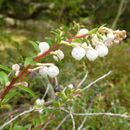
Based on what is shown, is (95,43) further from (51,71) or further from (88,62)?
(88,62)

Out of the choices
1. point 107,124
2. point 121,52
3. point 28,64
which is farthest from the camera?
point 121,52

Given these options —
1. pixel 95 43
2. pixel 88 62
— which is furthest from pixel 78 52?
pixel 88 62

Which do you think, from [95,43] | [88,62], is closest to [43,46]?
[95,43]

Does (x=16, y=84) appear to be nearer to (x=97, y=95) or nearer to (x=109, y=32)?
(x=109, y=32)

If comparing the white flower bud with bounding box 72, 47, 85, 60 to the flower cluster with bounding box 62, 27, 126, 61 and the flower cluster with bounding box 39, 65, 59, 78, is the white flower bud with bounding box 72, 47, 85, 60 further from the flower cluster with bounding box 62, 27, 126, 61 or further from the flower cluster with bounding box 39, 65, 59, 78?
the flower cluster with bounding box 39, 65, 59, 78

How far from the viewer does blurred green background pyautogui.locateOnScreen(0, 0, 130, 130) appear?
162cm

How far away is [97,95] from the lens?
69.3 inches

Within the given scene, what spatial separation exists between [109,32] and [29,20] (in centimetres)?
722

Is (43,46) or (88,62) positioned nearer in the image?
(43,46)

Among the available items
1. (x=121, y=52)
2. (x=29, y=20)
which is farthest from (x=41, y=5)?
(x=121, y=52)

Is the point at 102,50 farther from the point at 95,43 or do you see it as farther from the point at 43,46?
the point at 43,46

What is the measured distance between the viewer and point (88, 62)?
1529 millimetres

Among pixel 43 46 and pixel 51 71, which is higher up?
pixel 43 46

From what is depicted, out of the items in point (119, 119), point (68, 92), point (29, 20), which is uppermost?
point (29, 20)
